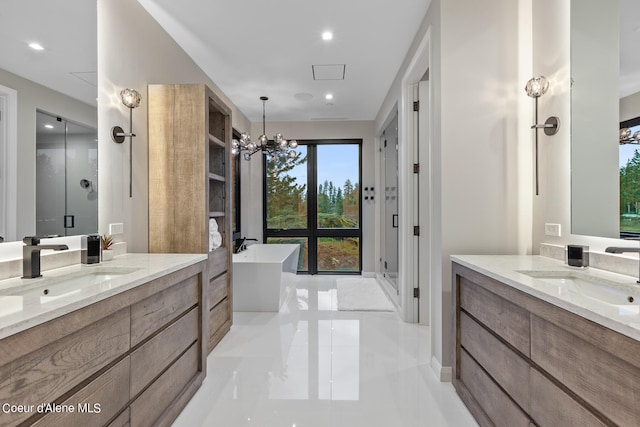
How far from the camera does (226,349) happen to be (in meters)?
2.88

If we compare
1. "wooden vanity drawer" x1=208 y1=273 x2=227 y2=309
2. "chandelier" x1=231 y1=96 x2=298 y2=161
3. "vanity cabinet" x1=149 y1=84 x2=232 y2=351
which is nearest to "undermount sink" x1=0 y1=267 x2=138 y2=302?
"vanity cabinet" x1=149 y1=84 x2=232 y2=351

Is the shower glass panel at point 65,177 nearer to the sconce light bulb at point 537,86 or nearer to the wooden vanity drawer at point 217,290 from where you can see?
the wooden vanity drawer at point 217,290

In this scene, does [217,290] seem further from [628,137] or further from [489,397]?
[628,137]

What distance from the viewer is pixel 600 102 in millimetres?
1748

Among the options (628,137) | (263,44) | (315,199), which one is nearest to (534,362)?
(628,137)

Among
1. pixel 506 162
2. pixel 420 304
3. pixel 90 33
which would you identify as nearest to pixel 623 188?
pixel 506 162

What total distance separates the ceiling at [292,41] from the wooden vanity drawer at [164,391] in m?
2.46

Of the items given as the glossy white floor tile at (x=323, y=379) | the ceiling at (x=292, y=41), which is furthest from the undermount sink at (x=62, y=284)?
the ceiling at (x=292, y=41)

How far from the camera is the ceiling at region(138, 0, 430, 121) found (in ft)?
8.36

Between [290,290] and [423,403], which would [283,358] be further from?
[290,290]

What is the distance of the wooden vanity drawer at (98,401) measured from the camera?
108 centimetres

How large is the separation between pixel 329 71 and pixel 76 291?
3.24 metres

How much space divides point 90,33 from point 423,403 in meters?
3.05

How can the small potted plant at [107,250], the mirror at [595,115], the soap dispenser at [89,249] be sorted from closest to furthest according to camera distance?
the mirror at [595,115]
the soap dispenser at [89,249]
the small potted plant at [107,250]
